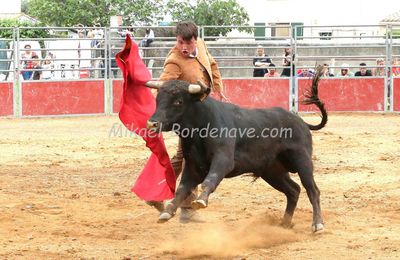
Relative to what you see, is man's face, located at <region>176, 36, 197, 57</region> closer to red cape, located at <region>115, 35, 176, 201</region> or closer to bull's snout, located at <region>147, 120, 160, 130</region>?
red cape, located at <region>115, 35, 176, 201</region>

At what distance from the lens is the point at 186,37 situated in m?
6.95

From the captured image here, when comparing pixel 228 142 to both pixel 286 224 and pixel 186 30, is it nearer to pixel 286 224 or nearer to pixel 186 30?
Result: pixel 186 30

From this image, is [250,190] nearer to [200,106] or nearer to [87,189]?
[87,189]

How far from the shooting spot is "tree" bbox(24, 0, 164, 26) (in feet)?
92.8

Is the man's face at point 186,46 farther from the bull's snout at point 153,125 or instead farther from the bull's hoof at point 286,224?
the bull's hoof at point 286,224

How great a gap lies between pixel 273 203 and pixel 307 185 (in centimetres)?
130

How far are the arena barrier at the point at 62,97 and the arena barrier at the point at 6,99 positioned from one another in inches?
10.3

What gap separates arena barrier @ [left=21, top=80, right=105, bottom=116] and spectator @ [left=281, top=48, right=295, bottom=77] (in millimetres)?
4232

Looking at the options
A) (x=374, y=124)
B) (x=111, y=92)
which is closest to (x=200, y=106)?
(x=374, y=124)

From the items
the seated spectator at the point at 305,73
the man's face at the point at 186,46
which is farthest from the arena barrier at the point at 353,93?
the man's face at the point at 186,46

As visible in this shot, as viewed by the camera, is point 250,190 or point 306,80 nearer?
point 250,190

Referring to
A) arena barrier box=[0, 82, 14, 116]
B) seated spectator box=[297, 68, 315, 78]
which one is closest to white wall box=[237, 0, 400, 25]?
seated spectator box=[297, 68, 315, 78]

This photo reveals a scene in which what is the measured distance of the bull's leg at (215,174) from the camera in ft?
20.5

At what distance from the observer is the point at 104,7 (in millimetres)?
28562
